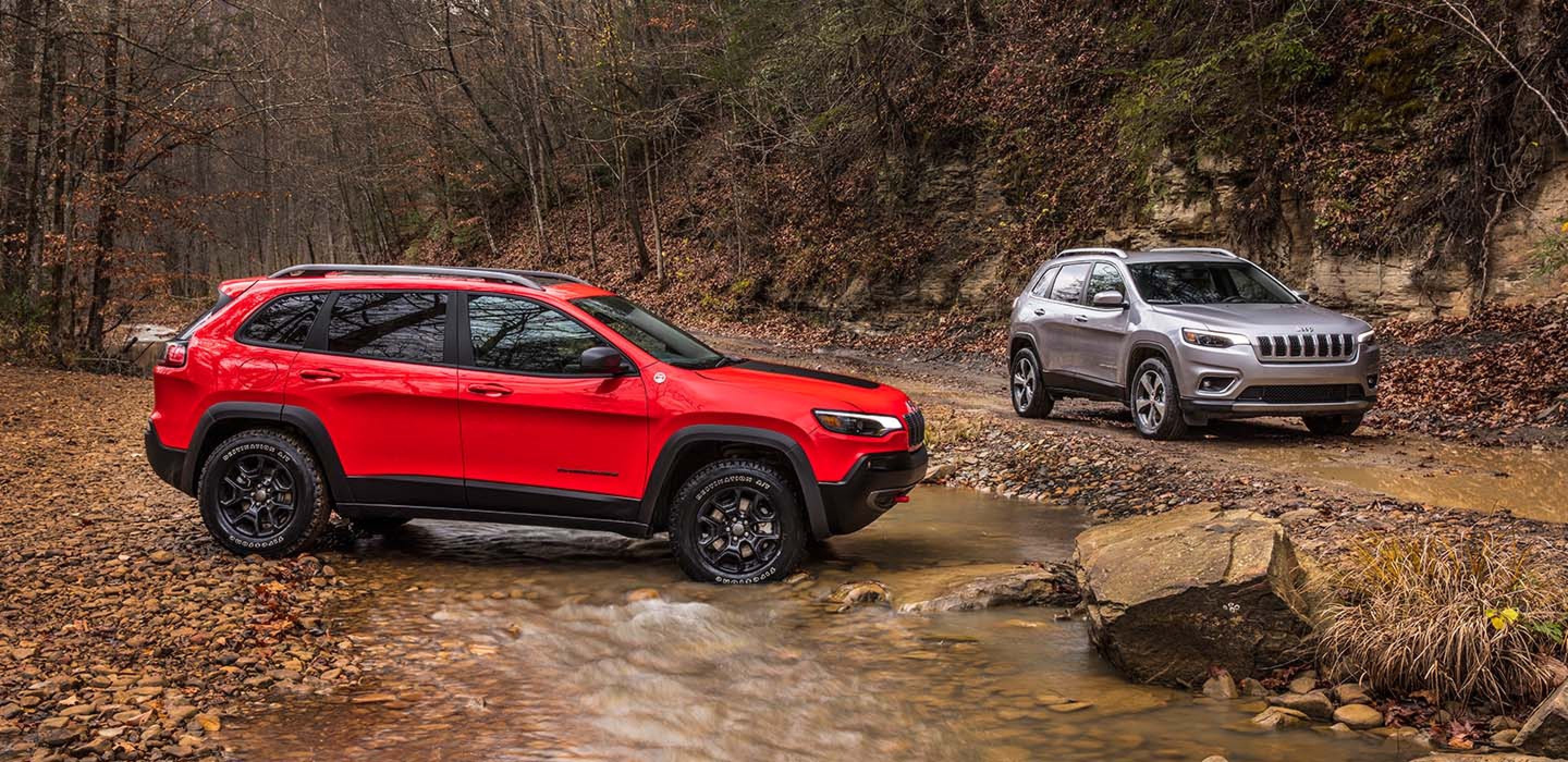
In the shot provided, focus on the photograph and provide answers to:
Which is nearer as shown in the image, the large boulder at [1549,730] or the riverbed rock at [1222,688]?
the large boulder at [1549,730]

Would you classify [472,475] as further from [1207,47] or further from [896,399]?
[1207,47]

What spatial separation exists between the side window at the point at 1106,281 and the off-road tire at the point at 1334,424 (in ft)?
7.26

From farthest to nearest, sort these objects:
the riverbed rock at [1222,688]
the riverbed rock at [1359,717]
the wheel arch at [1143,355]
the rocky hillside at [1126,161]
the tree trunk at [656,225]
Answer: the tree trunk at [656,225] → the rocky hillside at [1126,161] → the wheel arch at [1143,355] → the riverbed rock at [1222,688] → the riverbed rock at [1359,717]

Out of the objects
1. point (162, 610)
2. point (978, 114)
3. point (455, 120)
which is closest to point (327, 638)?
point (162, 610)

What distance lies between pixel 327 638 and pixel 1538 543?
6854 mm

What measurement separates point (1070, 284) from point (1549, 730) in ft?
29.0

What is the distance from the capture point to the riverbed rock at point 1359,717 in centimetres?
491

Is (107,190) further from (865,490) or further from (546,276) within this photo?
(865,490)

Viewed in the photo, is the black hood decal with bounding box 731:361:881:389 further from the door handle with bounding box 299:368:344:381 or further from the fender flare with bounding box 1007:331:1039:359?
the fender flare with bounding box 1007:331:1039:359

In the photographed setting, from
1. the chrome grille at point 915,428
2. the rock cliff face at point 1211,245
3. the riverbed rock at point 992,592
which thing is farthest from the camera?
the rock cliff face at point 1211,245

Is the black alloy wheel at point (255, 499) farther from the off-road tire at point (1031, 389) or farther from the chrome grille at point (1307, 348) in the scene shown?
the off-road tire at point (1031, 389)

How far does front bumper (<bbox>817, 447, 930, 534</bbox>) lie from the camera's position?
663 centimetres

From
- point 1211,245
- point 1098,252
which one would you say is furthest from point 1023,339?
point 1211,245

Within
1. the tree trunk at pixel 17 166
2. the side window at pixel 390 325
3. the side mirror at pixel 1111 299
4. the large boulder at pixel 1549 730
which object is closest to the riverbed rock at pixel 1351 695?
the large boulder at pixel 1549 730
